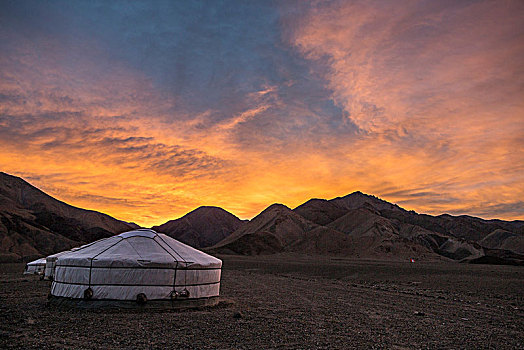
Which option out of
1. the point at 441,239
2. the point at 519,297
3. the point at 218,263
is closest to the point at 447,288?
the point at 519,297

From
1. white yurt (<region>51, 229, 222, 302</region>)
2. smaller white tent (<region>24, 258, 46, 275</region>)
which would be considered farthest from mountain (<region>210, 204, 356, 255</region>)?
white yurt (<region>51, 229, 222, 302</region>)

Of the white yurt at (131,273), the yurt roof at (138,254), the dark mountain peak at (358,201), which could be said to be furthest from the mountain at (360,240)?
the dark mountain peak at (358,201)

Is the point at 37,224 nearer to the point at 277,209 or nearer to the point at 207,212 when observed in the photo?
the point at 277,209

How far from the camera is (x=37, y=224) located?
68188mm

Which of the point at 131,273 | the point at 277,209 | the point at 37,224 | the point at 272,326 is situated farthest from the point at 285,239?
the point at 272,326

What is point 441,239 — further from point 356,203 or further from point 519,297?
point 356,203

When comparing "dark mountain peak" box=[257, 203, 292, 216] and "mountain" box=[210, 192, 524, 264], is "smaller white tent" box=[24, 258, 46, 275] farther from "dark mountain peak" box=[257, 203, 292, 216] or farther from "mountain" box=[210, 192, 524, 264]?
"dark mountain peak" box=[257, 203, 292, 216]

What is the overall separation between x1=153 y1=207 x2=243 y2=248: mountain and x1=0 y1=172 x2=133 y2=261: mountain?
134 ft

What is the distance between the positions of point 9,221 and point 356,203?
142 meters

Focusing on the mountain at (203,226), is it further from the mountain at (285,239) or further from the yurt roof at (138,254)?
the yurt roof at (138,254)

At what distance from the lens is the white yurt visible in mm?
10328

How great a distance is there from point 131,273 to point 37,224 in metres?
67.5

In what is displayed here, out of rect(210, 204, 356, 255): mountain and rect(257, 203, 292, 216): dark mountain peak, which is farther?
rect(257, 203, 292, 216): dark mountain peak

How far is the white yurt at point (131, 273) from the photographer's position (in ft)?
33.9
